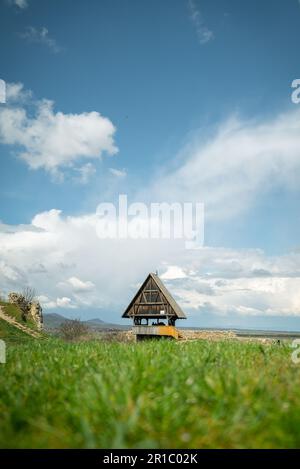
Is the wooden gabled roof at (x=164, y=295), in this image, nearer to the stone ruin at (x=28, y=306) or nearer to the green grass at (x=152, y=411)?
the stone ruin at (x=28, y=306)

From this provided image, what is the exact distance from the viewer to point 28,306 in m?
41.0

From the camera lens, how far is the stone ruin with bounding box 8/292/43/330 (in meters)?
40.1

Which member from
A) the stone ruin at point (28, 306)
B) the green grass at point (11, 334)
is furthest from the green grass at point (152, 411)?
the stone ruin at point (28, 306)

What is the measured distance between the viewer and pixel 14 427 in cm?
309

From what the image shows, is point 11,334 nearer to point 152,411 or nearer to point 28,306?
point 28,306

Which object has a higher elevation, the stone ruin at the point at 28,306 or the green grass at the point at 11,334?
the stone ruin at the point at 28,306

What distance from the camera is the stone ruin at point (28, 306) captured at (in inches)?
1578

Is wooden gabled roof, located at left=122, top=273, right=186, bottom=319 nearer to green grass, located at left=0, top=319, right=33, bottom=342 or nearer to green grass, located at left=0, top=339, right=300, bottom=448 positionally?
green grass, located at left=0, top=319, right=33, bottom=342

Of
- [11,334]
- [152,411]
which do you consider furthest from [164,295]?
[152,411]
